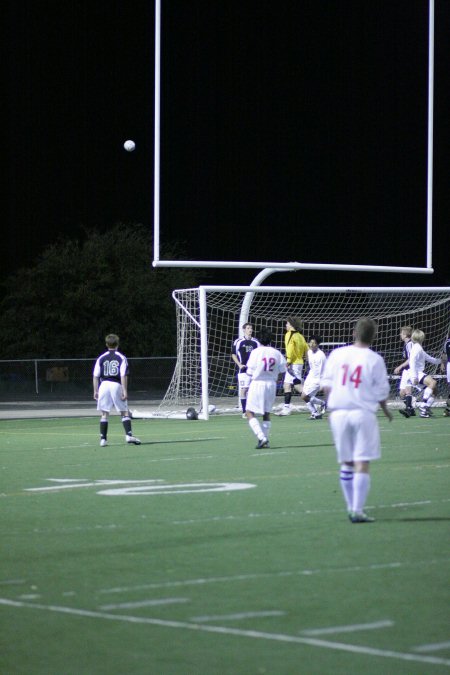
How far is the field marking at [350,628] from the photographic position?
6738 millimetres

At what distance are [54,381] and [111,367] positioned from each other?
76.7 ft

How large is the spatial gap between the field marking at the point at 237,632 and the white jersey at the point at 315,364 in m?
20.0

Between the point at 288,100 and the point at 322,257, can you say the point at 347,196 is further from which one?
the point at 322,257

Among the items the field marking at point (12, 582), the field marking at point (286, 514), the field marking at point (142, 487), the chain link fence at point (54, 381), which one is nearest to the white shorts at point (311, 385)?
the field marking at point (142, 487)

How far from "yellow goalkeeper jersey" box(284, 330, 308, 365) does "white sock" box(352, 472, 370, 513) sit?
17.7 m

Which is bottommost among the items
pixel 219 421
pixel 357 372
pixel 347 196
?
pixel 219 421

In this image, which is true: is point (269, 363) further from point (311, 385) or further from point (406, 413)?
point (406, 413)

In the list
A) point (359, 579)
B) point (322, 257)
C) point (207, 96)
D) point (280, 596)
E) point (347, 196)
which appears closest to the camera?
point (280, 596)

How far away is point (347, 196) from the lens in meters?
37.4

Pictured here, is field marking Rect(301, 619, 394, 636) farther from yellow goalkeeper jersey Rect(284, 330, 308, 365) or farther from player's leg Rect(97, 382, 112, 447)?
yellow goalkeeper jersey Rect(284, 330, 308, 365)

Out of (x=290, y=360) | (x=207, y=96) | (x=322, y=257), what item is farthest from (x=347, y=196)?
(x=322, y=257)

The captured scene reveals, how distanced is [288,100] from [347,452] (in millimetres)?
20175

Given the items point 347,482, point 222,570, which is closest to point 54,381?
point 347,482

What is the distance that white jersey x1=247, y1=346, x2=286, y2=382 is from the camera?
Answer: 19.2 meters
